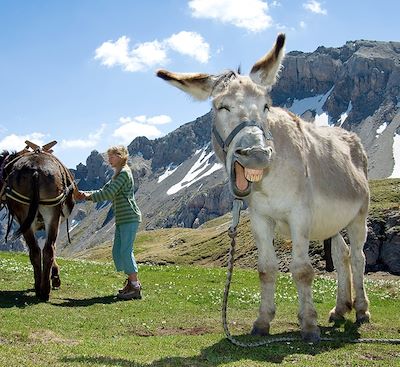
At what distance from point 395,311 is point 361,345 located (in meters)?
7.11

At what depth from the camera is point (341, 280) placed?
13789mm

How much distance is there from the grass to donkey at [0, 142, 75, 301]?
1.06 meters

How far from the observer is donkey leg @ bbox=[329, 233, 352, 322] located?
13453mm

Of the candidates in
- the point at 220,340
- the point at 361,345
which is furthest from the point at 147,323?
the point at 361,345

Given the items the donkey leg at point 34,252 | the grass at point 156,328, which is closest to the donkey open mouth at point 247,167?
the grass at point 156,328

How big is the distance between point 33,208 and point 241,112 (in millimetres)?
7785

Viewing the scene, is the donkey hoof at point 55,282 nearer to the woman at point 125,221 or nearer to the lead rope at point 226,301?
the woman at point 125,221

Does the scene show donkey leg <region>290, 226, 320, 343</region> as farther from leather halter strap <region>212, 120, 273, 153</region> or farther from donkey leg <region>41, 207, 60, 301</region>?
donkey leg <region>41, 207, 60, 301</region>

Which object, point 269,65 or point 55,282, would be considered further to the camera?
point 55,282

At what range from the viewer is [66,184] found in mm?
15883

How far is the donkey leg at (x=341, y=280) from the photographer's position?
13453mm

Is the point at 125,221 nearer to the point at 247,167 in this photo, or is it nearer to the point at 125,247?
the point at 125,247

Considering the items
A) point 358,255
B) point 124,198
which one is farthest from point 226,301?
point 124,198

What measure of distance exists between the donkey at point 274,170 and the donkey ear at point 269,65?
0.02 metres
